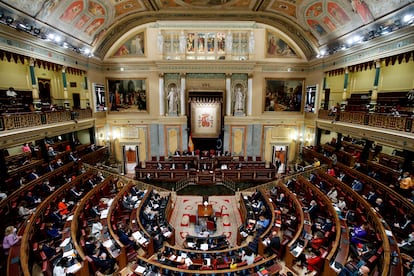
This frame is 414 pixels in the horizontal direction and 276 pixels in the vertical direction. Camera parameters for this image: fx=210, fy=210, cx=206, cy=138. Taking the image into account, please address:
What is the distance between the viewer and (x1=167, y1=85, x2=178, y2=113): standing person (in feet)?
58.0

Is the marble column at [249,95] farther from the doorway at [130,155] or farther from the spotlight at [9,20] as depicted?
the spotlight at [9,20]

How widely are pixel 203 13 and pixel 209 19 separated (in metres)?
0.71

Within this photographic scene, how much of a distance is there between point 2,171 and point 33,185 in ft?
4.63

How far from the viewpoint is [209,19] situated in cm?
1581

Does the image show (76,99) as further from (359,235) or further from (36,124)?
(359,235)

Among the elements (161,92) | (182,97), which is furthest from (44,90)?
(182,97)

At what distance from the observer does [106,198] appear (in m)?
11.5

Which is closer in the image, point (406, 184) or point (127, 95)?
point (406, 184)

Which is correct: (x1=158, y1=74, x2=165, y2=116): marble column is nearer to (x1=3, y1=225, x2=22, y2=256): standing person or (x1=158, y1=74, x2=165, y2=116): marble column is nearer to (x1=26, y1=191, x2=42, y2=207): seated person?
(x1=26, y1=191, x2=42, y2=207): seated person

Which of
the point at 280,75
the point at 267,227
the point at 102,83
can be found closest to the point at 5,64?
the point at 102,83

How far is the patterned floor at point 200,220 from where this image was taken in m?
10.2

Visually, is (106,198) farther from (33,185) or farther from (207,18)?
(207,18)

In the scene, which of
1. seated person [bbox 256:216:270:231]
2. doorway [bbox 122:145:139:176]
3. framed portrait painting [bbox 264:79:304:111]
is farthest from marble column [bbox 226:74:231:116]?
seated person [bbox 256:216:270:231]

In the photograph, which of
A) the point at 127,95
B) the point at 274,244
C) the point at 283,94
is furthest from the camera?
the point at 283,94
